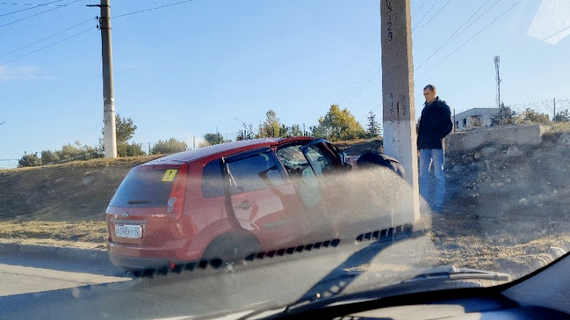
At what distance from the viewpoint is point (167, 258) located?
161 inches

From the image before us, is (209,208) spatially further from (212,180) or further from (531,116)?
(531,116)

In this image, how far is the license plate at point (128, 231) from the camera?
423cm

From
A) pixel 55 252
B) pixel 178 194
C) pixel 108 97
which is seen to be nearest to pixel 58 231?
pixel 55 252

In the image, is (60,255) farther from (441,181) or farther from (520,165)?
(520,165)

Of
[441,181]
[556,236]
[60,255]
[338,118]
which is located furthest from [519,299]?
[338,118]

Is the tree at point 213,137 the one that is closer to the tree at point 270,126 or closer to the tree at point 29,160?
the tree at point 270,126

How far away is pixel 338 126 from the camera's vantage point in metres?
18.4

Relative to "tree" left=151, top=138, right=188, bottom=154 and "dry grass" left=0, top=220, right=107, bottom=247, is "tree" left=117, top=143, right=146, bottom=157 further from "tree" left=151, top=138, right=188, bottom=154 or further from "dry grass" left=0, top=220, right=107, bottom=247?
"dry grass" left=0, top=220, right=107, bottom=247

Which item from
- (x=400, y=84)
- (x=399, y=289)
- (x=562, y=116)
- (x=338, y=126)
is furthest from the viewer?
(x=338, y=126)

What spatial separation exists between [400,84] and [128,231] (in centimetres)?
389

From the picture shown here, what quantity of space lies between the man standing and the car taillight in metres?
4.18

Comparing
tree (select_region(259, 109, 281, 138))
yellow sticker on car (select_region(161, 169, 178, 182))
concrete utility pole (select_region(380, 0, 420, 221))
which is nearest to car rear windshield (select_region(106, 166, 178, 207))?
yellow sticker on car (select_region(161, 169, 178, 182))

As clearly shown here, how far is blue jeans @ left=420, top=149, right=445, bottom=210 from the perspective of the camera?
684 centimetres

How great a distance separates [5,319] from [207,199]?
210cm
